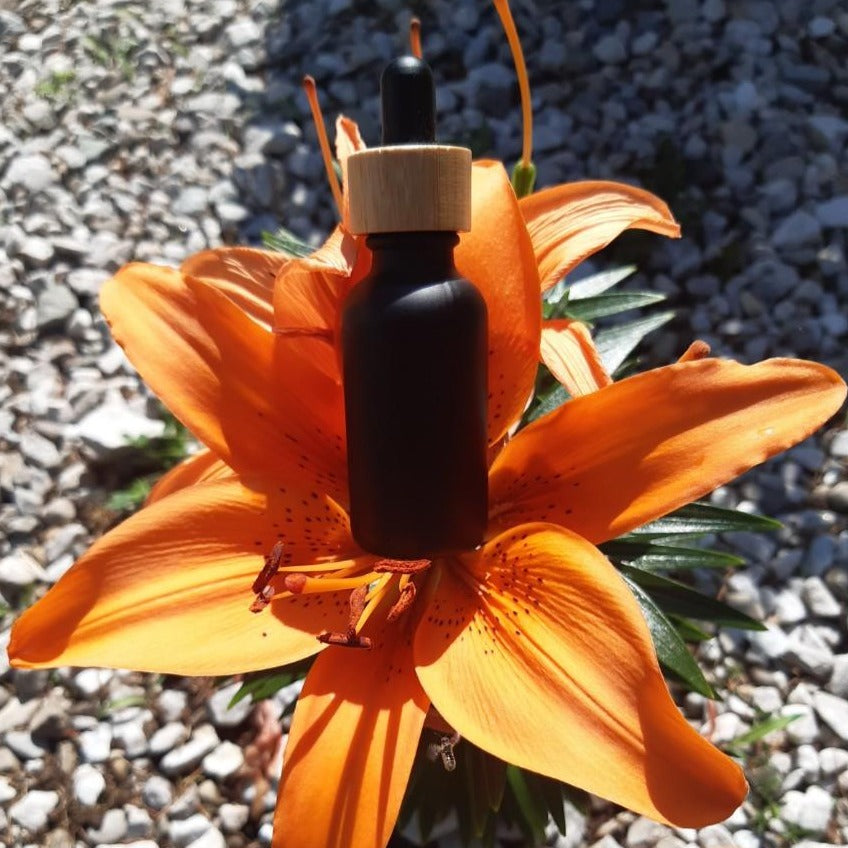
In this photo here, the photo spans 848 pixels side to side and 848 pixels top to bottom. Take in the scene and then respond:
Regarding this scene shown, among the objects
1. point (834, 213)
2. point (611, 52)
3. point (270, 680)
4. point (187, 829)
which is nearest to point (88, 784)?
point (187, 829)

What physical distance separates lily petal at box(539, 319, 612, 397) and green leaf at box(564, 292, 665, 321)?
523 millimetres

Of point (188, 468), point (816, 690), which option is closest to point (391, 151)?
point (188, 468)

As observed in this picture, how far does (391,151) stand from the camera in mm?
565

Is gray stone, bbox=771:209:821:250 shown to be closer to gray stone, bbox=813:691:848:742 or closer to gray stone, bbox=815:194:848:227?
gray stone, bbox=815:194:848:227

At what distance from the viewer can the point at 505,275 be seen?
69cm

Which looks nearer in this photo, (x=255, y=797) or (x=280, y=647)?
(x=280, y=647)

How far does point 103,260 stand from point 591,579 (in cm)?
171

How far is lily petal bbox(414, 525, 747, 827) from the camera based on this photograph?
562 millimetres

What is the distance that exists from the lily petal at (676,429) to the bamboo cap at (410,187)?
0.18m

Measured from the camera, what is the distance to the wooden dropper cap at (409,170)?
566mm

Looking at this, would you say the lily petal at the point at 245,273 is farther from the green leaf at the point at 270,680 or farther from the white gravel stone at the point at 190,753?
the white gravel stone at the point at 190,753

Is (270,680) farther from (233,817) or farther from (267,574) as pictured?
(267,574)

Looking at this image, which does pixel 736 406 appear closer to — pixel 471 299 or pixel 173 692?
pixel 471 299

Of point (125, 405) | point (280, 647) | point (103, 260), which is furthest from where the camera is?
point (103, 260)
